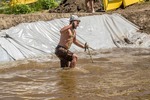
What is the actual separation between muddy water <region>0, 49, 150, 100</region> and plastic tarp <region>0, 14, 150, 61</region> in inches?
30.7

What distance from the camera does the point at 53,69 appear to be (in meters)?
10.5

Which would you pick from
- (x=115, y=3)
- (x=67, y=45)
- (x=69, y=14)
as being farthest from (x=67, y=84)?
(x=115, y=3)

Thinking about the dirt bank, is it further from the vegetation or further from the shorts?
the shorts

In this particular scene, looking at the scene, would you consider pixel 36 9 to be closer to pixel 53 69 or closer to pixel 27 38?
pixel 27 38

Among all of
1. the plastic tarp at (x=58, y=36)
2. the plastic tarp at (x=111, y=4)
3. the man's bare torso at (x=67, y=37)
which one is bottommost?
the plastic tarp at (x=58, y=36)

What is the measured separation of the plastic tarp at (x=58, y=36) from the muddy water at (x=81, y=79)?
781mm

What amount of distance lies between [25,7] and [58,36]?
6.32m

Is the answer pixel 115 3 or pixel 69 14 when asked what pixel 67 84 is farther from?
pixel 115 3

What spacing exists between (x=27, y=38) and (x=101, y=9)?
7369mm

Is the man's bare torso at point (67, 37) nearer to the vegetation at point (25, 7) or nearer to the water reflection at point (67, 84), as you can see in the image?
the water reflection at point (67, 84)

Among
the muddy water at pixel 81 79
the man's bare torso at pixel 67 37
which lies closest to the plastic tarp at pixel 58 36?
the muddy water at pixel 81 79

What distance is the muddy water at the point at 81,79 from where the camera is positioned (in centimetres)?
739

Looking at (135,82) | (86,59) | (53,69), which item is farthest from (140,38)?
(135,82)

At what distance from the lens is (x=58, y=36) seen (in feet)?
46.3
